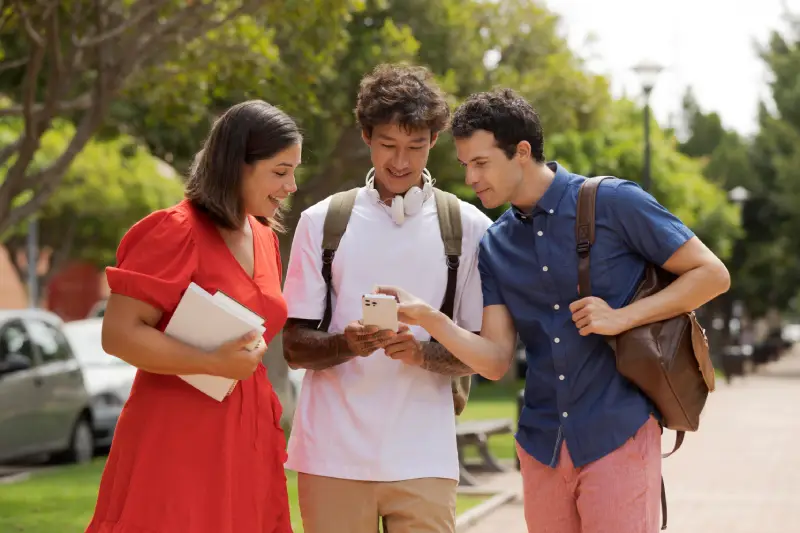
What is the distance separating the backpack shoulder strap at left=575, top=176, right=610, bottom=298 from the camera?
419 centimetres

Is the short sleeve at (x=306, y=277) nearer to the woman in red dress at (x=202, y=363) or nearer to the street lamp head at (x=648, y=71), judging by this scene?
the woman in red dress at (x=202, y=363)

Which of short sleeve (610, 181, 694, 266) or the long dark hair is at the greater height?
the long dark hair

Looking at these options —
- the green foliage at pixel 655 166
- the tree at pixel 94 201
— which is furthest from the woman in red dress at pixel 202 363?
the tree at pixel 94 201

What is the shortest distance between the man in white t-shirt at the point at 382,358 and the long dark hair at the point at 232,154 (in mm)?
436

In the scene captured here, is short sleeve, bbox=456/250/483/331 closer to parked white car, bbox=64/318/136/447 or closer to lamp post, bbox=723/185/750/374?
parked white car, bbox=64/318/136/447

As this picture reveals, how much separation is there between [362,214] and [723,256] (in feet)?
145

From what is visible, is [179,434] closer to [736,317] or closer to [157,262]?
[157,262]

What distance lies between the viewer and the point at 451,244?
450 cm

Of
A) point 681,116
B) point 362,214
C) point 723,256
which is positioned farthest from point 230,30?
point 681,116

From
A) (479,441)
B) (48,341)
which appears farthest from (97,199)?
(479,441)

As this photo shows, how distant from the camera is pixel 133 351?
377 cm

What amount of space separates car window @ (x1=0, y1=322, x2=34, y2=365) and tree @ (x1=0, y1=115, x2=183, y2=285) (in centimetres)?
2572

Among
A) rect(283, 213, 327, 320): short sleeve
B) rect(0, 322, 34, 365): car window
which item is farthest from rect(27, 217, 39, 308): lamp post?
rect(283, 213, 327, 320): short sleeve

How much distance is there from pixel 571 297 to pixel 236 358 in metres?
1.06
